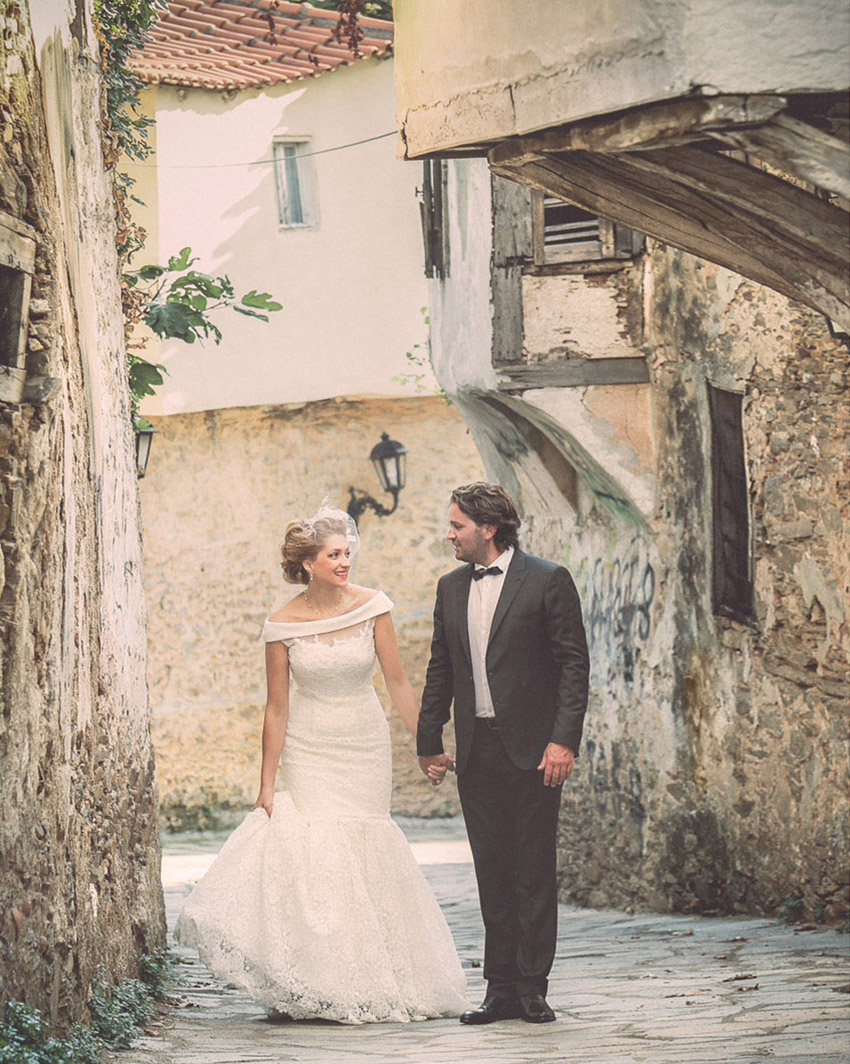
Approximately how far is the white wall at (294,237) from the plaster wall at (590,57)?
1183 centimetres

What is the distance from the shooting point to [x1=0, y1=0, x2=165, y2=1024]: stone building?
15.7 feet

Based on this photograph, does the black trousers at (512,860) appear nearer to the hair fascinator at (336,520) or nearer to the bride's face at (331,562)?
the bride's face at (331,562)

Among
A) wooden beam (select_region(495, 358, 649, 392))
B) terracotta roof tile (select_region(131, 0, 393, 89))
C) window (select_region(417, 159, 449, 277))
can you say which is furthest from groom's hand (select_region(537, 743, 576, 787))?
terracotta roof tile (select_region(131, 0, 393, 89))

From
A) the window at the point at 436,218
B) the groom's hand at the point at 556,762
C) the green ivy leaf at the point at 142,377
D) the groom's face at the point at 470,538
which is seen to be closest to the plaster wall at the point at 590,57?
the groom's face at the point at 470,538

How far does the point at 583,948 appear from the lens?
8555 millimetres

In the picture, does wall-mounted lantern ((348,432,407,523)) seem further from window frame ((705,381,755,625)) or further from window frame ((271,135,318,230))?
window frame ((705,381,755,625))

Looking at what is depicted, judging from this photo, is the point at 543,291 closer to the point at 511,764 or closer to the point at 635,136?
the point at 511,764

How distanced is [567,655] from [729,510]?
3.86 m

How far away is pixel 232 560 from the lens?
1770 cm

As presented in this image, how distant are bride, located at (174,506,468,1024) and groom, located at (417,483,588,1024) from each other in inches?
13.8

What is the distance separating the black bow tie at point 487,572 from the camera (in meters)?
6.23

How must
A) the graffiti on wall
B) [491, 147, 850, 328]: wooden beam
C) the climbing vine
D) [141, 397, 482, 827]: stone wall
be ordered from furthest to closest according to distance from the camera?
[141, 397, 482, 827]: stone wall
the graffiti on wall
the climbing vine
[491, 147, 850, 328]: wooden beam

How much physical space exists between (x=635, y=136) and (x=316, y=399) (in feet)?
43.3

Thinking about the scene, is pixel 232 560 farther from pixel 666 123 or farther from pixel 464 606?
pixel 666 123
